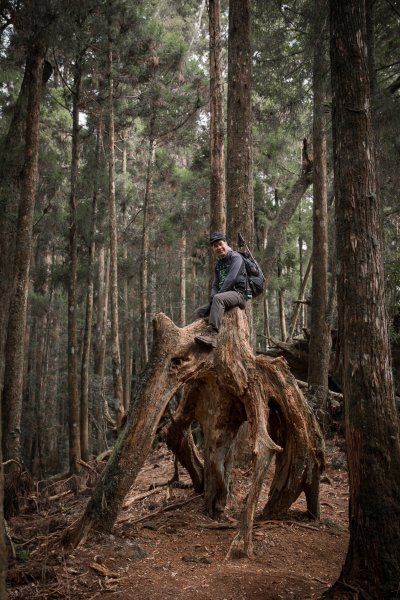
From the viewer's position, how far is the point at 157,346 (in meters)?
5.65

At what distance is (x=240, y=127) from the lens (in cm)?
831

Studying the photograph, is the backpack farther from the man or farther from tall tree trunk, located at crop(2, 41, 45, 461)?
tall tree trunk, located at crop(2, 41, 45, 461)

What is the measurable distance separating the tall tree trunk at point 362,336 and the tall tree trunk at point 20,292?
767 cm

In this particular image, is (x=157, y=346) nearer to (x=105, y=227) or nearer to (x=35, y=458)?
(x=105, y=227)

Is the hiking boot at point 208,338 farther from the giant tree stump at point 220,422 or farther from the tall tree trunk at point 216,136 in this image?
the tall tree trunk at point 216,136

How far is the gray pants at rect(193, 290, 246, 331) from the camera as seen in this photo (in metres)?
5.89

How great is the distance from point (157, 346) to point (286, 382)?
5.98ft

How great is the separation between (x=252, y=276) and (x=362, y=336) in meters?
2.65

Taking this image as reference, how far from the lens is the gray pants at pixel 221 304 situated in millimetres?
5887

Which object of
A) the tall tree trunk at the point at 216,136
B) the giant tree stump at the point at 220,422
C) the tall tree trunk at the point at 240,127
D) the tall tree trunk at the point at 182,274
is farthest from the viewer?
the tall tree trunk at the point at 182,274

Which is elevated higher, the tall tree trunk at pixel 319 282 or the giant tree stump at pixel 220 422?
the tall tree trunk at pixel 319 282

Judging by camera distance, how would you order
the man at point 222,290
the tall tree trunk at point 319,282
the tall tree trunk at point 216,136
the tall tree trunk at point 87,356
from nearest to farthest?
the man at point 222,290, the tall tree trunk at point 216,136, the tall tree trunk at point 319,282, the tall tree trunk at point 87,356

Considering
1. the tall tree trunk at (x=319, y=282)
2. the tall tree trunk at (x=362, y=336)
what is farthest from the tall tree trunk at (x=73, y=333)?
the tall tree trunk at (x=362, y=336)

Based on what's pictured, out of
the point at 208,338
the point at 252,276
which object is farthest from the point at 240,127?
the point at 208,338
